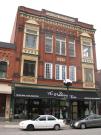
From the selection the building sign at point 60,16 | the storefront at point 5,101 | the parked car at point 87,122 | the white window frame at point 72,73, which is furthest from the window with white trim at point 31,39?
the parked car at point 87,122

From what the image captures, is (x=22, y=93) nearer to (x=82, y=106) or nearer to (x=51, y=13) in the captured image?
(x=82, y=106)

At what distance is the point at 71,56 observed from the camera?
29.1 metres

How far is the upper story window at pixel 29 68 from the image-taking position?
25616 mm

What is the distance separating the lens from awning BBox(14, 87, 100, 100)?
76.5ft

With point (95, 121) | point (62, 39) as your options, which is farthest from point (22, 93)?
point (62, 39)

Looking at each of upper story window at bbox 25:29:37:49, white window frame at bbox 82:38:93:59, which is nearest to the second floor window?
upper story window at bbox 25:29:37:49

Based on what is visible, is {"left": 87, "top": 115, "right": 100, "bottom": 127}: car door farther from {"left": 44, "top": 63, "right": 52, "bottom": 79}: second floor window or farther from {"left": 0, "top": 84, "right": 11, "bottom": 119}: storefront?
{"left": 0, "top": 84, "right": 11, "bottom": 119}: storefront

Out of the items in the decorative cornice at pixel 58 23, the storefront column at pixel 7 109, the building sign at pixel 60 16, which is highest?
the building sign at pixel 60 16

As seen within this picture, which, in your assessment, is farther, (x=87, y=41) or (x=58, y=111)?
(x=87, y=41)

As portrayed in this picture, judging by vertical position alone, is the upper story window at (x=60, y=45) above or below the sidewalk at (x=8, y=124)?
above

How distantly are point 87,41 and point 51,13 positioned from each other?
6776 millimetres

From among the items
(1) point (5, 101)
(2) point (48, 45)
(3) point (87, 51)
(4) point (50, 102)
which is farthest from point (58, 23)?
(1) point (5, 101)

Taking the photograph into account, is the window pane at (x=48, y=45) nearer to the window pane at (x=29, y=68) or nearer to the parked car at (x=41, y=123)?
the window pane at (x=29, y=68)

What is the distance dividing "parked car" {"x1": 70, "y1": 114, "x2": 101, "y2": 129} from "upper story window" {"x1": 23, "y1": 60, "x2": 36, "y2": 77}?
27.2 feet
